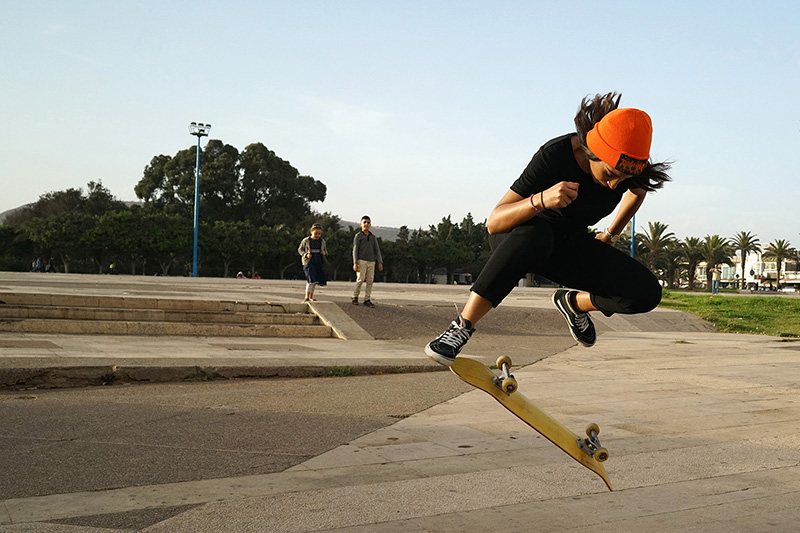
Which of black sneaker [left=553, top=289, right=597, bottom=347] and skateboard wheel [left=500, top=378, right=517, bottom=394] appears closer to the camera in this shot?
skateboard wheel [left=500, top=378, right=517, bottom=394]

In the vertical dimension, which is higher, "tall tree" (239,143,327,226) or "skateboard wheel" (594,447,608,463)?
"tall tree" (239,143,327,226)

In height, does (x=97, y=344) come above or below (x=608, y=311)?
below

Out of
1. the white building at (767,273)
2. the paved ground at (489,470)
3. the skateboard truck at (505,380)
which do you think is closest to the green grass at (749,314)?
Answer: the paved ground at (489,470)

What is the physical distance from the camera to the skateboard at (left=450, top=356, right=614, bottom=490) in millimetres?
3988

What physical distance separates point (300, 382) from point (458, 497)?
499 cm

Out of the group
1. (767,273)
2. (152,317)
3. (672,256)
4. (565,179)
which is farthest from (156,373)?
(767,273)

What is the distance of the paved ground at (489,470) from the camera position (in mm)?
3490

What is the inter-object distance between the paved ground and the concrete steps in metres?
2.85

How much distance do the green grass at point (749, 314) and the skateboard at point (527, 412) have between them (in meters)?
14.1

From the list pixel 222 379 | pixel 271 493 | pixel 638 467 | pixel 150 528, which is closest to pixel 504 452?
pixel 638 467

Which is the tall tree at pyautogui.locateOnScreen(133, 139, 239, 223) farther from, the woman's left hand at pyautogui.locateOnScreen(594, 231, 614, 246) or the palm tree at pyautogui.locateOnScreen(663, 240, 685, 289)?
the woman's left hand at pyautogui.locateOnScreen(594, 231, 614, 246)

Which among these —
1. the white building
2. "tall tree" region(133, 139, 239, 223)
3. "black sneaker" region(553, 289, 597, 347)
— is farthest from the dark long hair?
the white building

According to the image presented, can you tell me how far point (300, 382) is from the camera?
866cm

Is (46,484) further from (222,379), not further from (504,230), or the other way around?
(222,379)
